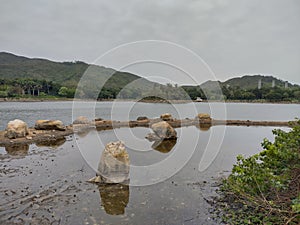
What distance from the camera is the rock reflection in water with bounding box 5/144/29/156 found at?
1078cm

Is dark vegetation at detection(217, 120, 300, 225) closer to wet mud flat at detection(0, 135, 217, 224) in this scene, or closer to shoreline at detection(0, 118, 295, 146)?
wet mud flat at detection(0, 135, 217, 224)

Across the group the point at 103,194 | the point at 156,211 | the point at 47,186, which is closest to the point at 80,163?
the point at 47,186

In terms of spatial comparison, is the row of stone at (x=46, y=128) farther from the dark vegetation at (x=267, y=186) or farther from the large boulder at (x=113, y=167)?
the dark vegetation at (x=267, y=186)

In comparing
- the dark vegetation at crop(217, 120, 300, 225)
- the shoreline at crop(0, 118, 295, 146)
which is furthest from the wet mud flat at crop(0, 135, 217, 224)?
the shoreline at crop(0, 118, 295, 146)

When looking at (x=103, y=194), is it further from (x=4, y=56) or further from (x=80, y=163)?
(x=4, y=56)

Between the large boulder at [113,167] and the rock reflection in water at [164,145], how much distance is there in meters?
4.78

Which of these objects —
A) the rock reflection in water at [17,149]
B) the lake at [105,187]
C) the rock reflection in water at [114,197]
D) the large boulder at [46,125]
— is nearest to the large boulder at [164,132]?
the lake at [105,187]

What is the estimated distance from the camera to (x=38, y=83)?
6988 cm

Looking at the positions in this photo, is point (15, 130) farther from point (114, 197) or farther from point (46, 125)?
point (114, 197)

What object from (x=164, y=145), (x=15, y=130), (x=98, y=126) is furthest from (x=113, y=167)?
(x=98, y=126)

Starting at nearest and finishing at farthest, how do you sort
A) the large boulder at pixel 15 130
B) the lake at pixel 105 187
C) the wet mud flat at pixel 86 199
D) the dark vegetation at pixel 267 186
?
1. the dark vegetation at pixel 267 186
2. the wet mud flat at pixel 86 199
3. the lake at pixel 105 187
4. the large boulder at pixel 15 130

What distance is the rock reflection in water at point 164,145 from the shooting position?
1248 cm

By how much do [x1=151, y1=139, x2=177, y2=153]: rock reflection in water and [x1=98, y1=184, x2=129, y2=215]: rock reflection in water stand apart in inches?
218

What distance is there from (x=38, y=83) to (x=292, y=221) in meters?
77.0
